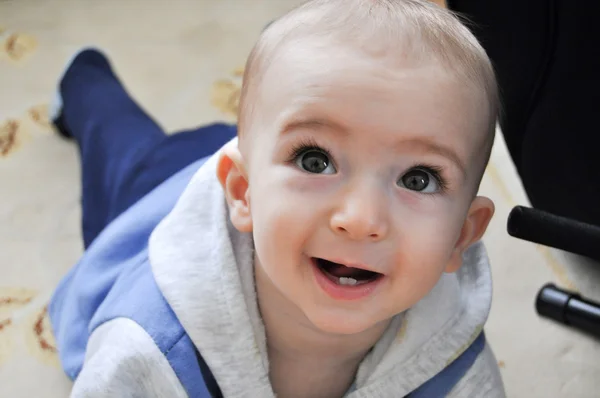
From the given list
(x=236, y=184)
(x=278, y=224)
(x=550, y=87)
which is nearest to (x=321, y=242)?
(x=278, y=224)

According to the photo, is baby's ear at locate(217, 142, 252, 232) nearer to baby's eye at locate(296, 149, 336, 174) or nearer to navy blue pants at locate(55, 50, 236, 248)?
baby's eye at locate(296, 149, 336, 174)

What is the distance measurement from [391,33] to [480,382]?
0.46m

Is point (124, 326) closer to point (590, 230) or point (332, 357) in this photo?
point (332, 357)

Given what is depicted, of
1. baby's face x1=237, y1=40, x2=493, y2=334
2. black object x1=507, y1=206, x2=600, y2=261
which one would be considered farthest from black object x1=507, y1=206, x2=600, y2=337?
baby's face x1=237, y1=40, x2=493, y2=334

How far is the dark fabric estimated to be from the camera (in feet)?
2.93

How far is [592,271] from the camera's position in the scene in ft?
4.36

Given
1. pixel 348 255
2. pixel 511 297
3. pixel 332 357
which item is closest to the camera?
pixel 348 255

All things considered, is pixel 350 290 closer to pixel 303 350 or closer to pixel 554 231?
pixel 303 350

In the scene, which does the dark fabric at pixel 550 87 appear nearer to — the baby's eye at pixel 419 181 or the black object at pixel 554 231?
the black object at pixel 554 231

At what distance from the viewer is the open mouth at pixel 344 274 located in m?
0.74

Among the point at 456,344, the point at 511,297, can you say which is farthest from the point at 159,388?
the point at 511,297

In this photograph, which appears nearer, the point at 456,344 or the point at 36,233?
the point at 456,344

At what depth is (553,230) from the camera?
95 cm

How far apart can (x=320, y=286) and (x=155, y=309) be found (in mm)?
227
